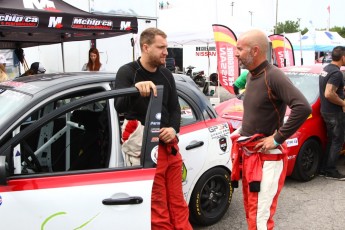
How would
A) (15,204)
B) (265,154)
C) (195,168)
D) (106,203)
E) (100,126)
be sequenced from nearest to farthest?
(15,204) → (106,203) → (265,154) → (100,126) → (195,168)

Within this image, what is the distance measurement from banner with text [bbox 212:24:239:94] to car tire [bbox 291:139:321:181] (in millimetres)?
4889

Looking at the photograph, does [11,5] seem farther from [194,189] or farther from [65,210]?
[65,210]

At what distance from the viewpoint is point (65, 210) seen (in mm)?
2088

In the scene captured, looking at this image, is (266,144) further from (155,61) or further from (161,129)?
(155,61)

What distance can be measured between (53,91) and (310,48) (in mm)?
24302

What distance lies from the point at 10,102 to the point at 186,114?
1.56 meters

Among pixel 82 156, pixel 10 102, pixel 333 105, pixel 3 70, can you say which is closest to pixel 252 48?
pixel 82 156

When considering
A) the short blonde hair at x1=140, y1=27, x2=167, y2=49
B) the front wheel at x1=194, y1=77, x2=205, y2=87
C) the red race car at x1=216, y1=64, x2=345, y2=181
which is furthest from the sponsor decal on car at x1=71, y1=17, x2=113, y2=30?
the front wheel at x1=194, y1=77, x2=205, y2=87

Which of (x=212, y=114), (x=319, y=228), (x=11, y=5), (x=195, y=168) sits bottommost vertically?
(x=319, y=228)

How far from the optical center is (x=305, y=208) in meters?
4.38

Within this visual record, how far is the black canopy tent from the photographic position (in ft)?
17.7

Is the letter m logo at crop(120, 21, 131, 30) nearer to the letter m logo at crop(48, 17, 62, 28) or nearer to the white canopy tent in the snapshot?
the letter m logo at crop(48, 17, 62, 28)

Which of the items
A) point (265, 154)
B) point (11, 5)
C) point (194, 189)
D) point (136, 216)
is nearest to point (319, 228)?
point (194, 189)

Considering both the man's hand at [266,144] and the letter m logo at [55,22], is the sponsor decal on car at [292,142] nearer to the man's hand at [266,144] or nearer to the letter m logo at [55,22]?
the man's hand at [266,144]
